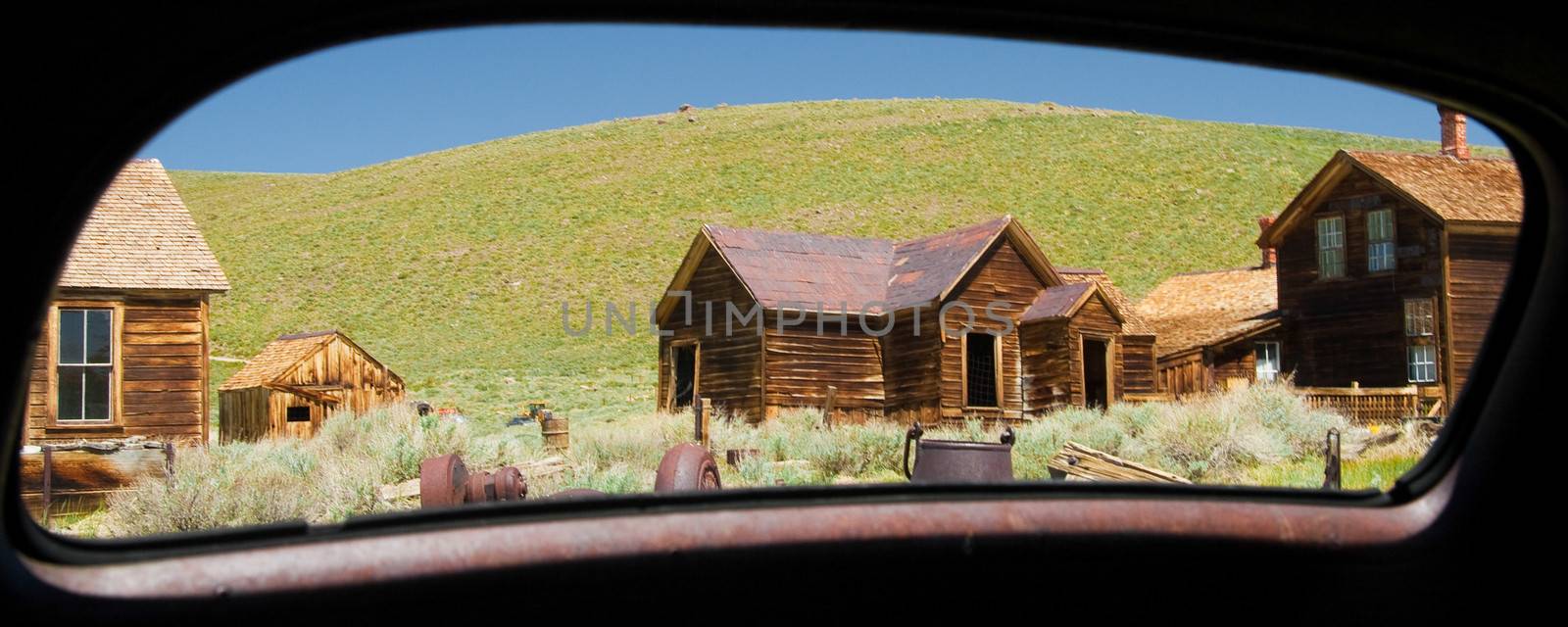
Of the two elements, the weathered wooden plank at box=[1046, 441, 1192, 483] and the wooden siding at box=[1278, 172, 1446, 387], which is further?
the wooden siding at box=[1278, 172, 1446, 387]

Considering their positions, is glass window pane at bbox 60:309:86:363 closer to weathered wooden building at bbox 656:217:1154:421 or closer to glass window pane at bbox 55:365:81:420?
Answer: glass window pane at bbox 55:365:81:420

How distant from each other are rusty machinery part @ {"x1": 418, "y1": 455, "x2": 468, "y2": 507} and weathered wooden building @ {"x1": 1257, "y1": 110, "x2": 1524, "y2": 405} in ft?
62.5

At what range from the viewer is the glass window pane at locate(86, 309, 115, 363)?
563 inches

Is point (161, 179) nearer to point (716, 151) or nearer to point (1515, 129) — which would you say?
point (1515, 129)

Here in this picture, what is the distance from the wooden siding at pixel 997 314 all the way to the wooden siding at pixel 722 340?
10.6ft

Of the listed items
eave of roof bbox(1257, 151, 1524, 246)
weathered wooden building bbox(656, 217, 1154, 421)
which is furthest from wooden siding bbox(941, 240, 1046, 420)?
eave of roof bbox(1257, 151, 1524, 246)

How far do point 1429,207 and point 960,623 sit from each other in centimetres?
2348

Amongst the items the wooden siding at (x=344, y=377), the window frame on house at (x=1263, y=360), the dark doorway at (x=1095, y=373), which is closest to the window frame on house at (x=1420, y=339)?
the window frame on house at (x=1263, y=360)

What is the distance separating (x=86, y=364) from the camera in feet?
46.7

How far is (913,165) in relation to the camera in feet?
252

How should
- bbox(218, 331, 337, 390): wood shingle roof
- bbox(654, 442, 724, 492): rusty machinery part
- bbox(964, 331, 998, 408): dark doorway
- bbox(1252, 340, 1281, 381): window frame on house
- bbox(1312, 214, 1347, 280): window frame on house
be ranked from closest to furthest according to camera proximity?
bbox(654, 442, 724, 492): rusty machinery part
bbox(218, 331, 337, 390): wood shingle roof
bbox(964, 331, 998, 408): dark doorway
bbox(1312, 214, 1347, 280): window frame on house
bbox(1252, 340, 1281, 381): window frame on house

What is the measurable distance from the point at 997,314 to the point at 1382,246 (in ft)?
25.5

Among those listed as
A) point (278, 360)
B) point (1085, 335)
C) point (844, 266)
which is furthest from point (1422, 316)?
point (278, 360)

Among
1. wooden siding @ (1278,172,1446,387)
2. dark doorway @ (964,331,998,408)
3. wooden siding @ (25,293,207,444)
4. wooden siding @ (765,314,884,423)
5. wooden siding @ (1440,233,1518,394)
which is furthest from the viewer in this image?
wooden siding @ (1278,172,1446,387)
